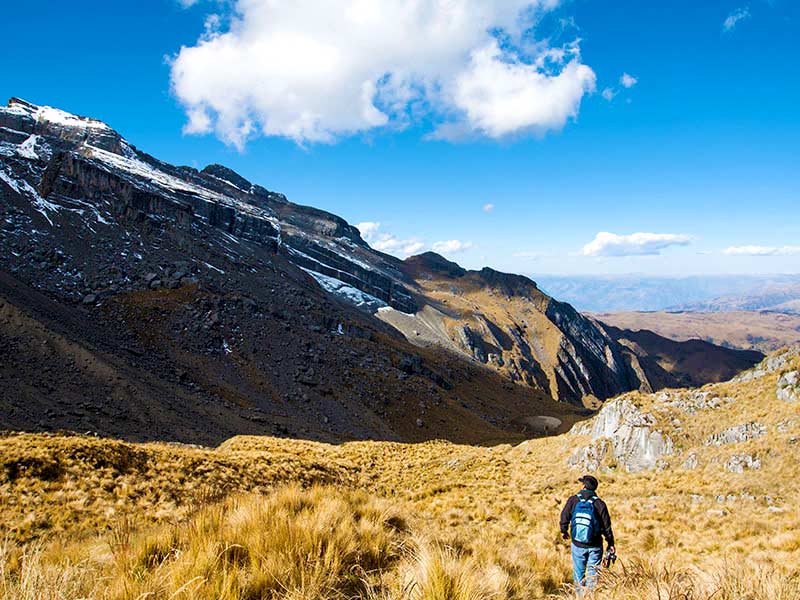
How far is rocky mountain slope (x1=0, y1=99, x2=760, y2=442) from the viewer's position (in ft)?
108

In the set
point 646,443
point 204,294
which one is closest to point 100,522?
point 646,443

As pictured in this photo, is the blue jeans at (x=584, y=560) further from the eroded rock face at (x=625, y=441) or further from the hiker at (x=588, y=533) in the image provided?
the eroded rock face at (x=625, y=441)

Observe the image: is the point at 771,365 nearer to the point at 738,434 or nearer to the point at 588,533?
the point at 738,434

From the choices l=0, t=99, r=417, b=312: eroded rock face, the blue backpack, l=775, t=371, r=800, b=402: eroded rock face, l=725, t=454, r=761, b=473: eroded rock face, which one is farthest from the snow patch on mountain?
the blue backpack

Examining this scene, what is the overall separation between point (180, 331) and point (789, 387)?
5523cm

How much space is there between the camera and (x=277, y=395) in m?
48.5

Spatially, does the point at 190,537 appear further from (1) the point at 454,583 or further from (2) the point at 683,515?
(2) the point at 683,515

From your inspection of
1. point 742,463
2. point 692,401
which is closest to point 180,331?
point 692,401

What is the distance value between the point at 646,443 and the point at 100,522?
2095 centimetres

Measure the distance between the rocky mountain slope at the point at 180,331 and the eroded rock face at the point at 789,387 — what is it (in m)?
35.6

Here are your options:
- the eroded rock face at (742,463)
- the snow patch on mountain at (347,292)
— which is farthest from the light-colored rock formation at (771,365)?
the snow patch on mountain at (347,292)

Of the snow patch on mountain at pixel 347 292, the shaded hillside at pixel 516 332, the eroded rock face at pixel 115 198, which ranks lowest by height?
the shaded hillside at pixel 516 332

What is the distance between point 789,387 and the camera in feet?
58.2

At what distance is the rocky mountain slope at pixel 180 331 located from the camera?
33062 millimetres
